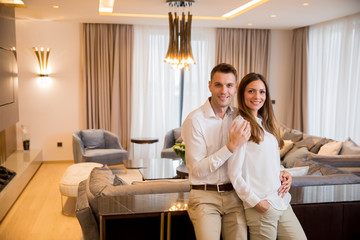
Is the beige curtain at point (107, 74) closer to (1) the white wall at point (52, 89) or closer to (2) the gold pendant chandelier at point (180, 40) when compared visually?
(1) the white wall at point (52, 89)

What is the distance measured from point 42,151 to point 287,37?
5482 mm

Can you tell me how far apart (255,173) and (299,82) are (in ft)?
19.8

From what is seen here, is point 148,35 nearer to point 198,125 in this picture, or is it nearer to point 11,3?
point 11,3

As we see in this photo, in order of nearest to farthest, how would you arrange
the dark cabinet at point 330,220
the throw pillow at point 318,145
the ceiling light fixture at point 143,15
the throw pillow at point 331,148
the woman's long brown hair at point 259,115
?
the woman's long brown hair at point 259,115 < the dark cabinet at point 330,220 < the throw pillow at point 331,148 < the throw pillow at point 318,145 < the ceiling light fixture at point 143,15

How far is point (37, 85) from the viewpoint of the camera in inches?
291

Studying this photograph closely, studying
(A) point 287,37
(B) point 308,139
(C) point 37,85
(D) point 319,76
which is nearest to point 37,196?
(C) point 37,85

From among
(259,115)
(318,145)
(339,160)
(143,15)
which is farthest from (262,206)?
(143,15)

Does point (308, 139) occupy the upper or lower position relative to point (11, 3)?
lower

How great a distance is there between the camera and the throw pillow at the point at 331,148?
4.96 meters

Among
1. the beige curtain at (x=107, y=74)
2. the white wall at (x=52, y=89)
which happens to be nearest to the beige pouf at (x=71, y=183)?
the beige curtain at (x=107, y=74)

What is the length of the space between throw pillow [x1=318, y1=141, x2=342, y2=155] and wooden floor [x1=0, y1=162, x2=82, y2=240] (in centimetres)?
320

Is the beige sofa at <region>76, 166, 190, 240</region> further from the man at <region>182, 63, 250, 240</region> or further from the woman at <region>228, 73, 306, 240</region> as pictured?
the woman at <region>228, 73, 306, 240</region>

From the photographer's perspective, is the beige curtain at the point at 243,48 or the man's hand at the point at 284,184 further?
the beige curtain at the point at 243,48

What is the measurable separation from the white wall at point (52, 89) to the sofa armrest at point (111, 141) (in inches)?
37.3
